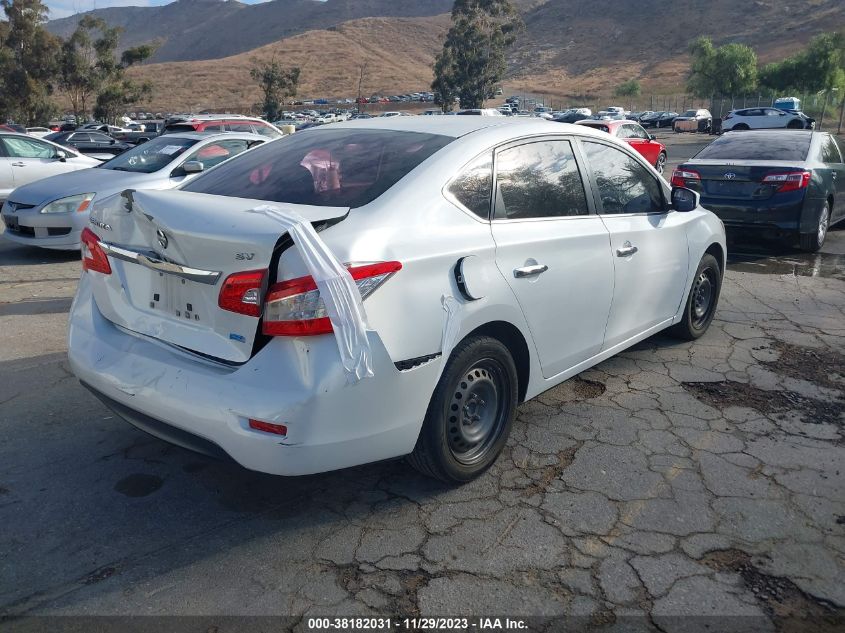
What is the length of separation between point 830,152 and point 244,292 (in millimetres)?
9552

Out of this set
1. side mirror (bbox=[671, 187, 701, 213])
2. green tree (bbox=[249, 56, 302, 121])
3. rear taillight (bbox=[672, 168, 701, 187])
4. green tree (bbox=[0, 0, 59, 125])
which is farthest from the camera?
green tree (bbox=[249, 56, 302, 121])

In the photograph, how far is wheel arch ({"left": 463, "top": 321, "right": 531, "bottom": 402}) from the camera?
3.40 meters

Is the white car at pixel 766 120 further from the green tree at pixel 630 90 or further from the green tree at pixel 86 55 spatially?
the green tree at pixel 630 90

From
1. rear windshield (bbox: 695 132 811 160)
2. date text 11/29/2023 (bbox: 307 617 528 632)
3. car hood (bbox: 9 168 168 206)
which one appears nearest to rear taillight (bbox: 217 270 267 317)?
date text 11/29/2023 (bbox: 307 617 528 632)

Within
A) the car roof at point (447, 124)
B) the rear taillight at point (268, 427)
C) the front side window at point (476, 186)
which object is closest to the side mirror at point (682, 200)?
the car roof at point (447, 124)

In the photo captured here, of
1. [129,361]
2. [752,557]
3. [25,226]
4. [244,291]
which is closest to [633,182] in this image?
[752,557]

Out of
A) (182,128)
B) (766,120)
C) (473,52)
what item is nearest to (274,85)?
(473,52)

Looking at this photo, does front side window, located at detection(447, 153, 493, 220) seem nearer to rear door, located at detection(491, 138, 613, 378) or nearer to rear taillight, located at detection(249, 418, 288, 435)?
rear door, located at detection(491, 138, 613, 378)

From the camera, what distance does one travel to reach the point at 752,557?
9.86 ft

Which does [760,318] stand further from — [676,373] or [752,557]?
[752,557]

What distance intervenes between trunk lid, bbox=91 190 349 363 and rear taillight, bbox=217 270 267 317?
22 mm

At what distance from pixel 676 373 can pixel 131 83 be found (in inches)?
1816

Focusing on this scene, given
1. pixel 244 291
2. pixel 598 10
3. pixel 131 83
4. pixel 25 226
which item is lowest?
pixel 25 226

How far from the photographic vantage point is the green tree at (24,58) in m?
40.7
